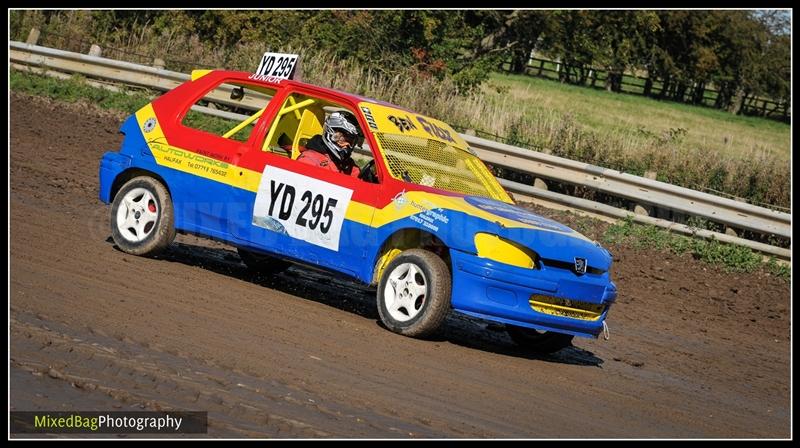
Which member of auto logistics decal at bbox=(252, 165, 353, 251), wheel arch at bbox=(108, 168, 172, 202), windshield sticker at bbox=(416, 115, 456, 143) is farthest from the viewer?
wheel arch at bbox=(108, 168, 172, 202)

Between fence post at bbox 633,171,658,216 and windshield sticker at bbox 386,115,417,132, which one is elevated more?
windshield sticker at bbox 386,115,417,132

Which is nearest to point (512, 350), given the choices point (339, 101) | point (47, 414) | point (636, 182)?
point (339, 101)

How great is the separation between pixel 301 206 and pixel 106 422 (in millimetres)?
3847

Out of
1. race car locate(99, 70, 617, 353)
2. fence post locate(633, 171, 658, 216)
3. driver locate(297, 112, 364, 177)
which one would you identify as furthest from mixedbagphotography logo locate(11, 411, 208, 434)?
fence post locate(633, 171, 658, 216)

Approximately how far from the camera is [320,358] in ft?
21.9

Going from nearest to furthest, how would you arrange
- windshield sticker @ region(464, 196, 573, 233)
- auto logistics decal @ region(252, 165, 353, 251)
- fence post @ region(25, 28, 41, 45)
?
1. windshield sticker @ region(464, 196, 573, 233)
2. auto logistics decal @ region(252, 165, 353, 251)
3. fence post @ region(25, 28, 41, 45)

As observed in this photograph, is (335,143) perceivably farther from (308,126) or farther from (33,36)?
(33,36)

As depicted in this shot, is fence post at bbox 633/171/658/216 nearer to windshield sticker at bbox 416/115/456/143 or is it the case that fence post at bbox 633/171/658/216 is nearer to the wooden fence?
windshield sticker at bbox 416/115/456/143

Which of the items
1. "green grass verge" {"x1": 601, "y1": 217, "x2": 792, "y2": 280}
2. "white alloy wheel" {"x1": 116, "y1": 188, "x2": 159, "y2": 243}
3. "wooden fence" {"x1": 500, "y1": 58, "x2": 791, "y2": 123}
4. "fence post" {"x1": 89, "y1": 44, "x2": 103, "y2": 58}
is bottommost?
"white alloy wheel" {"x1": 116, "y1": 188, "x2": 159, "y2": 243}

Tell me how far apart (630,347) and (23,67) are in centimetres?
1503

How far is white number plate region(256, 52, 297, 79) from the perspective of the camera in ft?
31.1

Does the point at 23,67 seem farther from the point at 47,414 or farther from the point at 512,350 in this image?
the point at 47,414

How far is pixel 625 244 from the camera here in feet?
46.8

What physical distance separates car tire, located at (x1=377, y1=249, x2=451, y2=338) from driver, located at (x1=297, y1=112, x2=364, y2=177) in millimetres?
1284
